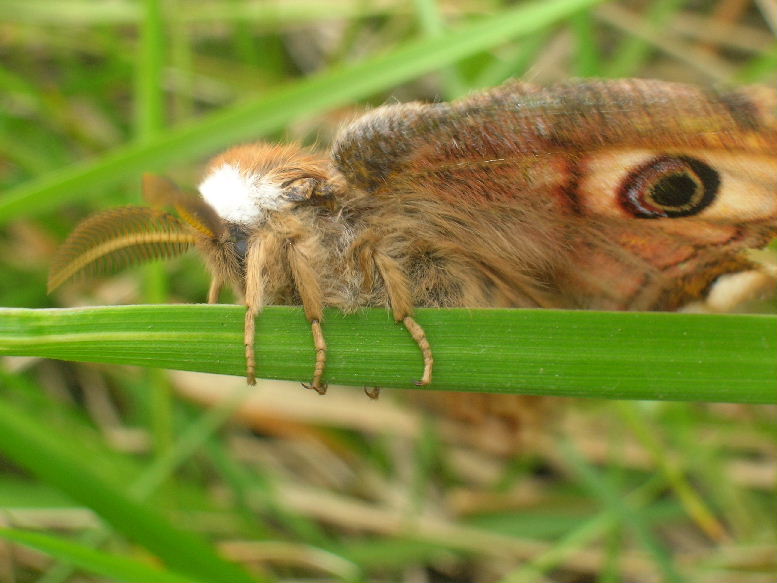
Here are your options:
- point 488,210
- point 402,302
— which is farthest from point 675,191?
point 402,302

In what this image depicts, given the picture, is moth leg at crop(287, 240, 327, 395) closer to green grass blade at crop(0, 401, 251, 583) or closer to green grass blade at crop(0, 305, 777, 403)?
green grass blade at crop(0, 305, 777, 403)

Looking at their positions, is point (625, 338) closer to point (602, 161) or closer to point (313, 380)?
point (602, 161)

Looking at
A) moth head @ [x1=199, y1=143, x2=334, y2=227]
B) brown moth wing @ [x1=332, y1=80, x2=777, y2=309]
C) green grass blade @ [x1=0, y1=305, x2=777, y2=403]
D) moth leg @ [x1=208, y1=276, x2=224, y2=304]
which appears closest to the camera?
brown moth wing @ [x1=332, y1=80, x2=777, y2=309]

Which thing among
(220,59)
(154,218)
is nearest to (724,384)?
(154,218)

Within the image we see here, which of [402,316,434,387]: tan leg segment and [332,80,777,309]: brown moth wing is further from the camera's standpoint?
[402,316,434,387]: tan leg segment

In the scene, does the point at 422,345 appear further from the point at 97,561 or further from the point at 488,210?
the point at 97,561

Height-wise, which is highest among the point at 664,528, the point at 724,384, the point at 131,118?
the point at 131,118

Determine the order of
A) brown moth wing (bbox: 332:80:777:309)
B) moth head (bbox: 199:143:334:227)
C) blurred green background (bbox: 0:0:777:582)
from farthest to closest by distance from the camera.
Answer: blurred green background (bbox: 0:0:777:582)
moth head (bbox: 199:143:334:227)
brown moth wing (bbox: 332:80:777:309)

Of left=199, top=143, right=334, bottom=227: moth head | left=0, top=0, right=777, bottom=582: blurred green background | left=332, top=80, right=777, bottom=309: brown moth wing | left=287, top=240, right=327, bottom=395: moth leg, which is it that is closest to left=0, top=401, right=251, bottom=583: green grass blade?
left=0, top=0, right=777, bottom=582: blurred green background

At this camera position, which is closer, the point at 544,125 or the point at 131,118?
the point at 544,125
